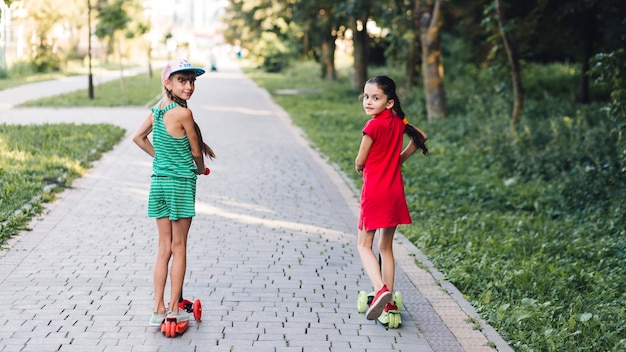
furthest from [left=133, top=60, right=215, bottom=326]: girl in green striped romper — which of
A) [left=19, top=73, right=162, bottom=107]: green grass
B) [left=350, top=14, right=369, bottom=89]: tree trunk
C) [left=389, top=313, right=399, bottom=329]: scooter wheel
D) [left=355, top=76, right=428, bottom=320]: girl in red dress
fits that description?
[left=350, top=14, right=369, bottom=89]: tree trunk

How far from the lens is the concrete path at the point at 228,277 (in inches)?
217

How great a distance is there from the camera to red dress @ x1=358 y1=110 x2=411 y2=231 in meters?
5.80

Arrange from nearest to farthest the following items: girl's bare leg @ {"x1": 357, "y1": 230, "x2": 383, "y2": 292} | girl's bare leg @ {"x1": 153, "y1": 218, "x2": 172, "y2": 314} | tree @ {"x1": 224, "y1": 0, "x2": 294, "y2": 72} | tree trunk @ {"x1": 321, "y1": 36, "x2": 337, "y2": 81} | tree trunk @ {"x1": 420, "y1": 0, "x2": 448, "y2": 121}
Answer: girl's bare leg @ {"x1": 153, "y1": 218, "x2": 172, "y2": 314} < girl's bare leg @ {"x1": 357, "y1": 230, "x2": 383, "y2": 292} < tree trunk @ {"x1": 420, "y1": 0, "x2": 448, "y2": 121} < tree trunk @ {"x1": 321, "y1": 36, "x2": 337, "y2": 81} < tree @ {"x1": 224, "y1": 0, "x2": 294, "y2": 72}

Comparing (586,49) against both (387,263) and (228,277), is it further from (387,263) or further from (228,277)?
(387,263)

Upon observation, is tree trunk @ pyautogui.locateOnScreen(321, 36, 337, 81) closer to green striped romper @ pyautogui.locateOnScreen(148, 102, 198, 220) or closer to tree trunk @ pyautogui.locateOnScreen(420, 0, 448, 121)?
tree trunk @ pyautogui.locateOnScreen(420, 0, 448, 121)

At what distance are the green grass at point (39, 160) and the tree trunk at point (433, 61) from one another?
24.9ft

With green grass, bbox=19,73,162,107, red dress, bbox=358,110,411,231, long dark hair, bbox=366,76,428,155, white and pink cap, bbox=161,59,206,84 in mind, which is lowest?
green grass, bbox=19,73,162,107

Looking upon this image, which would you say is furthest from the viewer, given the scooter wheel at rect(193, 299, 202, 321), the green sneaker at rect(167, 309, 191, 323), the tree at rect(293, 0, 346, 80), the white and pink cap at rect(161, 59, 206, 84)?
the tree at rect(293, 0, 346, 80)

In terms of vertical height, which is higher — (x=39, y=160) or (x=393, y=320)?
→ (x=393, y=320)

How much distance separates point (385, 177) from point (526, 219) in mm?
5246

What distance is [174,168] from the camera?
5488mm

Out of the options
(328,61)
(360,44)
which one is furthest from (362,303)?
(328,61)

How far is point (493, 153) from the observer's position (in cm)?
1498

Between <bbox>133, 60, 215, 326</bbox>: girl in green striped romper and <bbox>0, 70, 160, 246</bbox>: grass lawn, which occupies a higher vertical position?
<bbox>133, 60, 215, 326</bbox>: girl in green striped romper
